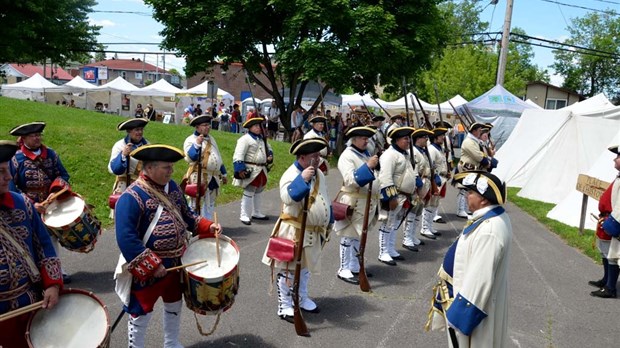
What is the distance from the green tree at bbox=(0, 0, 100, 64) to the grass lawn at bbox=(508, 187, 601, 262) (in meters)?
24.4

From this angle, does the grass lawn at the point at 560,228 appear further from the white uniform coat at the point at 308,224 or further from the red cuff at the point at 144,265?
the red cuff at the point at 144,265

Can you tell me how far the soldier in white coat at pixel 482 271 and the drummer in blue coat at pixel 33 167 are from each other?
4.88m

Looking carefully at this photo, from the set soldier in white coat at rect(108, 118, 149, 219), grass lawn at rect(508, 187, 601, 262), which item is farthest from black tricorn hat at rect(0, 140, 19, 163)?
grass lawn at rect(508, 187, 601, 262)

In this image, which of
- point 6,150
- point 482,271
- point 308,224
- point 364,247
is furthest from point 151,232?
point 364,247

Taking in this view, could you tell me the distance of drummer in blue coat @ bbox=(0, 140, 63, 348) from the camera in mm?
3281

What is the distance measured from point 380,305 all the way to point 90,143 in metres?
10.3

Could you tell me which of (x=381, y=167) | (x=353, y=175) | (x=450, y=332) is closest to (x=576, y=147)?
(x=381, y=167)

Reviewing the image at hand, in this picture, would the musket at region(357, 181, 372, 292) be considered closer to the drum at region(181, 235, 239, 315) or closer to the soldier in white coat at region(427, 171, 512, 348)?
the drum at region(181, 235, 239, 315)

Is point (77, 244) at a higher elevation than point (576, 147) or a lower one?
lower

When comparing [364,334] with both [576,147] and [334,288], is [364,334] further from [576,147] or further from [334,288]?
[576,147]

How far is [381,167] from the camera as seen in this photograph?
778 centimetres

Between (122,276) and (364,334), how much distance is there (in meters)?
2.91

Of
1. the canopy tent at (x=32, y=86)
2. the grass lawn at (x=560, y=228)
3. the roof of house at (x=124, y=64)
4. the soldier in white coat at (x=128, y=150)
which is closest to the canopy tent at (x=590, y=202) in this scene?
the grass lawn at (x=560, y=228)

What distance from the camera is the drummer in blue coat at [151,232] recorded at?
3.92 metres
